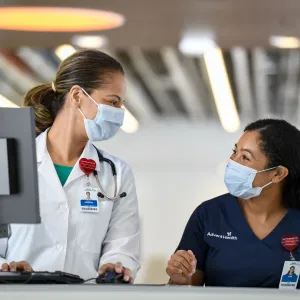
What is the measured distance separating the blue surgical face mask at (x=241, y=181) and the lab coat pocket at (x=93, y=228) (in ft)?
1.75

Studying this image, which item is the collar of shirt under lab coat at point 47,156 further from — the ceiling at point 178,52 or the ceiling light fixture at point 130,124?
the ceiling light fixture at point 130,124

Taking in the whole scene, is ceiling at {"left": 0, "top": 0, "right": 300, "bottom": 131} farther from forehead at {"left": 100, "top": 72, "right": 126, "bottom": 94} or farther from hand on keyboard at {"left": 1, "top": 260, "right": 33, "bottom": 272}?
hand on keyboard at {"left": 1, "top": 260, "right": 33, "bottom": 272}

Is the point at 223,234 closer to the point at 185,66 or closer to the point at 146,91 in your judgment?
the point at 185,66

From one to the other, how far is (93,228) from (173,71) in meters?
5.88

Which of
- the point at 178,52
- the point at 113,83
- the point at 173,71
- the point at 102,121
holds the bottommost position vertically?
the point at 102,121

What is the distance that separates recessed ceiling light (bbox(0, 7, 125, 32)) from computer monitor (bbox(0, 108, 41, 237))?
5602mm

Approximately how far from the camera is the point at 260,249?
122 inches

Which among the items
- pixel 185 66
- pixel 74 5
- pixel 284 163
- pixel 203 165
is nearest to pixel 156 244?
pixel 203 165

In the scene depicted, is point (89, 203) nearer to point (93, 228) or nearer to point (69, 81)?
point (93, 228)

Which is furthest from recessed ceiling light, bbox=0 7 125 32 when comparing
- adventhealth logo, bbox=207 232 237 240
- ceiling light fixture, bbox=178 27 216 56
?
adventhealth logo, bbox=207 232 237 240

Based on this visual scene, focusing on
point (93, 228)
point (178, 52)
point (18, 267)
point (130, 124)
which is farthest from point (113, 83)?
point (130, 124)

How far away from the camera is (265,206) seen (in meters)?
3.24

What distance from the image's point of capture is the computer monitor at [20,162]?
2434mm

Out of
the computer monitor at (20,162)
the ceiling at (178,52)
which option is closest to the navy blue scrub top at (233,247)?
the computer monitor at (20,162)
